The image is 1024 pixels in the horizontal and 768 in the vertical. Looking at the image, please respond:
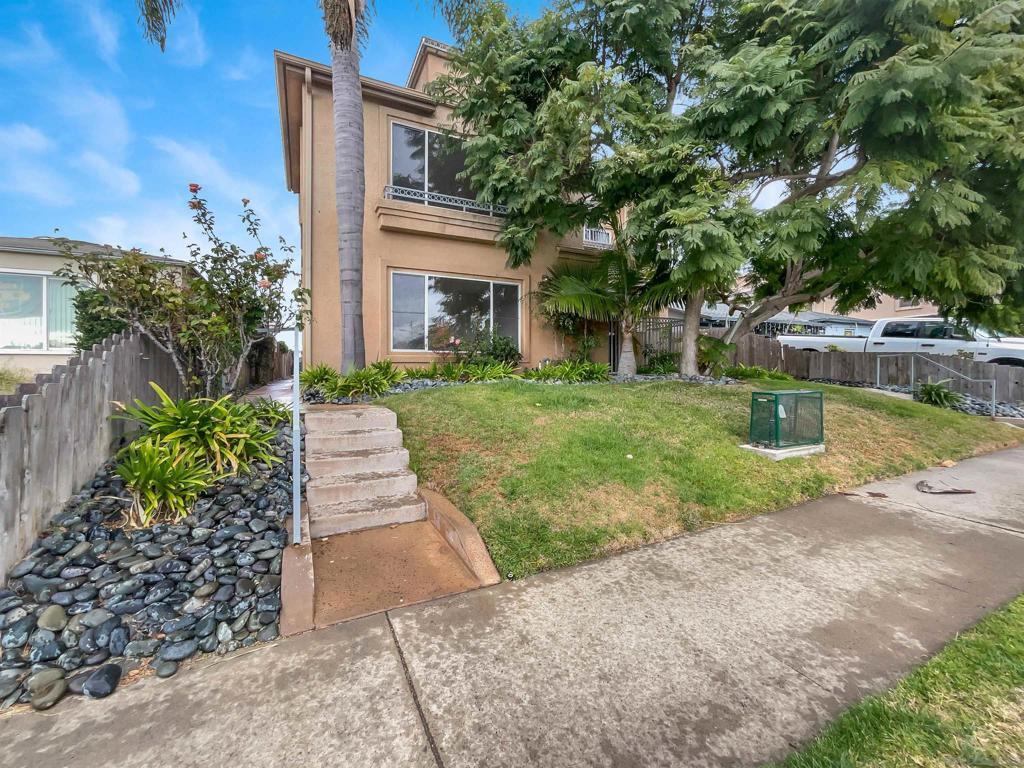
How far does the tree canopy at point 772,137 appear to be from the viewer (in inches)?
237

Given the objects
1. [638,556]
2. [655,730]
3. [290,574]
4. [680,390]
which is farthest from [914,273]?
[290,574]

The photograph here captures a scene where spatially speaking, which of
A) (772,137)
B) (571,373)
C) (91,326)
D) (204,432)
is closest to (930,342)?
(772,137)

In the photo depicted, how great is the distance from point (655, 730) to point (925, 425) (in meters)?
8.57

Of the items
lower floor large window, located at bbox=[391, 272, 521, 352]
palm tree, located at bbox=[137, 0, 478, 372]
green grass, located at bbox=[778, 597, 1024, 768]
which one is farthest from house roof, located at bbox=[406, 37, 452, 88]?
green grass, located at bbox=[778, 597, 1024, 768]

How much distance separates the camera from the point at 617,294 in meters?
9.87

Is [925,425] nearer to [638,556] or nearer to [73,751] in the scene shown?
[638,556]

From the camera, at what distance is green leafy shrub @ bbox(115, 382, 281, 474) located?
3.69 metres

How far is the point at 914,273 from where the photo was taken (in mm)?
7211

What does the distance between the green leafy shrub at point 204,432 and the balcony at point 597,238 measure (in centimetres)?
1044

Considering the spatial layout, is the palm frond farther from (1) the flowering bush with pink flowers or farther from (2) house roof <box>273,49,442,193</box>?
(1) the flowering bush with pink flowers

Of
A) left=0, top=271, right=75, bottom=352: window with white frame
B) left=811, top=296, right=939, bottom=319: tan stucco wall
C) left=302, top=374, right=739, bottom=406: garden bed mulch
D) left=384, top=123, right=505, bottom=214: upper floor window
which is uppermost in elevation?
left=384, top=123, right=505, bottom=214: upper floor window

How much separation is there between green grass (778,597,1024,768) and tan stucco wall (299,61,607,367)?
334 inches

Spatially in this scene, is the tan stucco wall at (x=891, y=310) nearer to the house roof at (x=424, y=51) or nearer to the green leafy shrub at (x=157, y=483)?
the house roof at (x=424, y=51)

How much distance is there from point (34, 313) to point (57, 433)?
10165 millimetres
